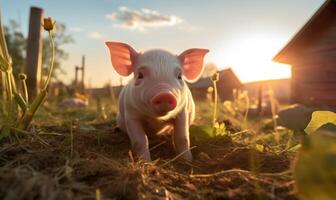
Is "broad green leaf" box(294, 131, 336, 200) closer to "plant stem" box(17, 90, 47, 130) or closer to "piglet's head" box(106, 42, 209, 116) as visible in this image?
"piglet's head" box(106, 42, 209, 116)

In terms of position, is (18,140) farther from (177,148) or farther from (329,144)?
(329,144)

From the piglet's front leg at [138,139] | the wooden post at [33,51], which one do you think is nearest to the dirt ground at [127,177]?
the piglet's front leg at [138,139]

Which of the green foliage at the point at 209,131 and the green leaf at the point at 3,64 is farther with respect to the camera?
the green foliage at the point at 209,131

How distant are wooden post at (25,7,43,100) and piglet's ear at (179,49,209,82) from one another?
579 centimetres

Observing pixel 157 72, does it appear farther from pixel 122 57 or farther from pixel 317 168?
pixel 317 168

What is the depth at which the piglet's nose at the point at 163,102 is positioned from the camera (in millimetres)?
2645

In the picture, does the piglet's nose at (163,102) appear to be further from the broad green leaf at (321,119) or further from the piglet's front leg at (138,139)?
the broad green leaf at (321,119)

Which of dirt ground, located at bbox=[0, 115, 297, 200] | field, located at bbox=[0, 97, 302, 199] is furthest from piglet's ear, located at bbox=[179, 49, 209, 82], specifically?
dirt ground, located at bbox=[0, 115, 297, 200]

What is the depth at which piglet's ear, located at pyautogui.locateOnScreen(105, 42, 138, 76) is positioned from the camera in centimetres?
345

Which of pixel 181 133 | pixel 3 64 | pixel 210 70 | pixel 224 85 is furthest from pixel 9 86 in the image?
pixel 224 85

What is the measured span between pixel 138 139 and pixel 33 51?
666 centimetres

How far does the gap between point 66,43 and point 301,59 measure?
39.7 meters

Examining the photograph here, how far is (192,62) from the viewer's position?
3.66 meters

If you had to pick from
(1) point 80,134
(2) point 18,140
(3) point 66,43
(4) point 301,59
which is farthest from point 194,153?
(3) point 66,43
